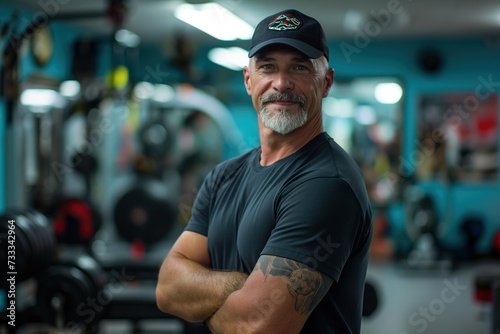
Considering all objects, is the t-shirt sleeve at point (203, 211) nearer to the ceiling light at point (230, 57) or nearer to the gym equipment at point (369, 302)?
the gym equipment at point (369, 302)

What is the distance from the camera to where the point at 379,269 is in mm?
7207

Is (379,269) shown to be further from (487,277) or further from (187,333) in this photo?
(187,333)

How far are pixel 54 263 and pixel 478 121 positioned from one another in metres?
5.98

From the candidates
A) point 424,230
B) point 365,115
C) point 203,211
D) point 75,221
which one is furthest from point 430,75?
point 203,211

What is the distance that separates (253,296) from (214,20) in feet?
Result: 17.4

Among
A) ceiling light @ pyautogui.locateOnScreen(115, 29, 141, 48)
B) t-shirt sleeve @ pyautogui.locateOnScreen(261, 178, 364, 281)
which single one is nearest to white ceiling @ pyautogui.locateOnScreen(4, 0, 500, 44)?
ceiling light @ pyautogui.locateOnScreen(115, 29, 141, 48)

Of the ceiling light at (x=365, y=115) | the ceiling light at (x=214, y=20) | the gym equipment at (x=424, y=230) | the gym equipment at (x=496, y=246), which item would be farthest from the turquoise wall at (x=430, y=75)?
the ceiling light at (x=365, y=115)

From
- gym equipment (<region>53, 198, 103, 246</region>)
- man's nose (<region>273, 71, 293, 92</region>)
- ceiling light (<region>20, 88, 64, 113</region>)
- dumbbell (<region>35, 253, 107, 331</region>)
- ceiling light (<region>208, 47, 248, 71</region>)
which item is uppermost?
ceiling light (<region>208, 47, 248, 71</region>)

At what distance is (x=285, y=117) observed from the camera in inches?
56.5

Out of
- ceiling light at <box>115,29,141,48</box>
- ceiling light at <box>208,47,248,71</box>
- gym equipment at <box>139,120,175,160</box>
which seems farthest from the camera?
ceiling light at <box>208,47,248,71</box>

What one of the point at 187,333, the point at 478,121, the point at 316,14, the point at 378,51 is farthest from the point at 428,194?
the point at 187,333

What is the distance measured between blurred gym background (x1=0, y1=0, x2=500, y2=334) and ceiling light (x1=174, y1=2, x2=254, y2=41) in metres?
0.04

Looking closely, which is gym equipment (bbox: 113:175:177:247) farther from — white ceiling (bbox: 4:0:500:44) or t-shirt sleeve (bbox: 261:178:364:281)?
t-shirt sleeve (bbox: 261:178:364:281)

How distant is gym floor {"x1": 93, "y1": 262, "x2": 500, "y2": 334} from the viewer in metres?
4.52
